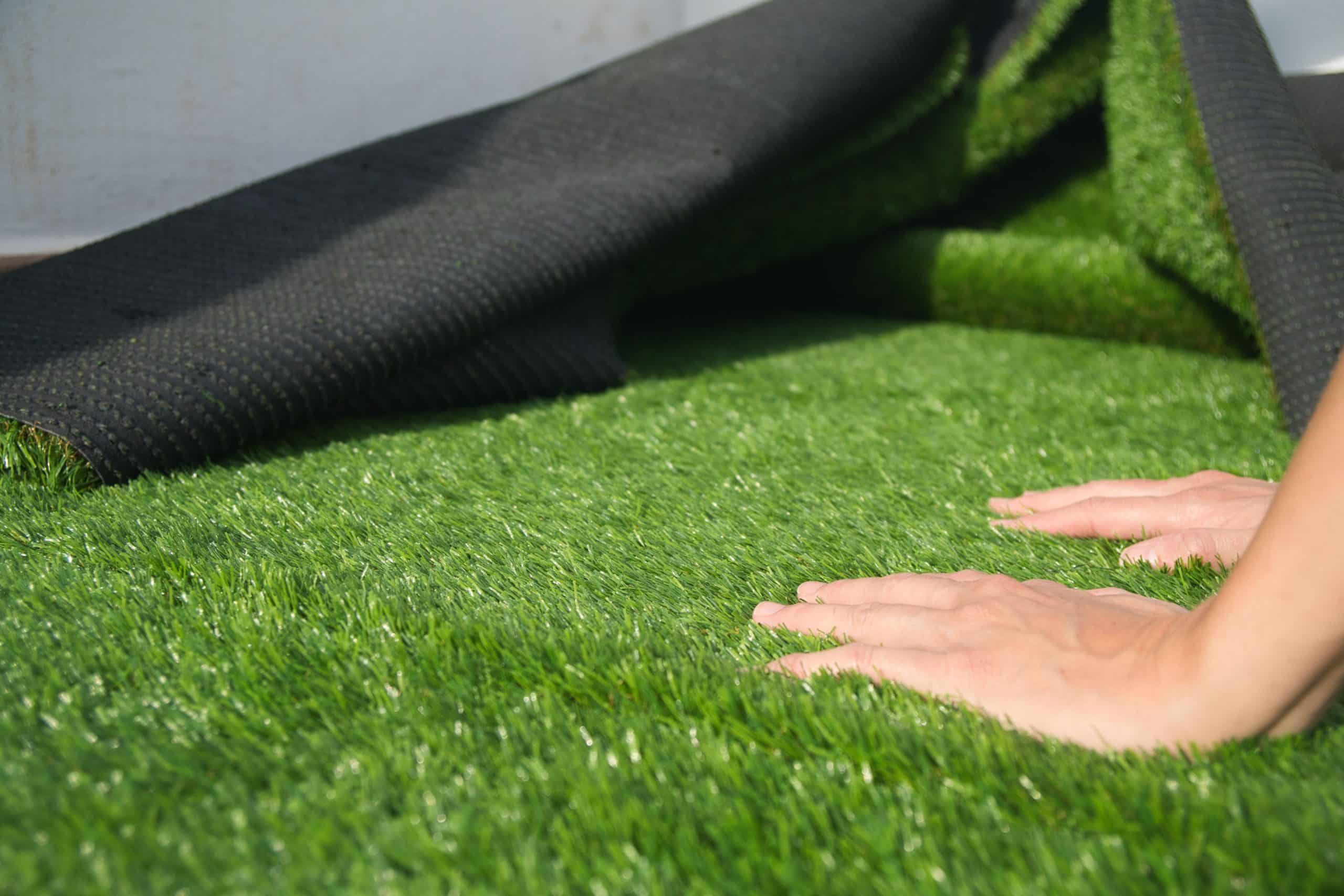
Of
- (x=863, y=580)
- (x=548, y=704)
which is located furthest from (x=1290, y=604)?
(x=548, y=704)

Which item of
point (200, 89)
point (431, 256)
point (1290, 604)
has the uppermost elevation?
point (200, 89)

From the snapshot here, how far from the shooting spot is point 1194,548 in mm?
1086

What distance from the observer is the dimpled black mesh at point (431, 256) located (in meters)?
1.43

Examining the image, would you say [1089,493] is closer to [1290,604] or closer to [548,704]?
[1290,604]

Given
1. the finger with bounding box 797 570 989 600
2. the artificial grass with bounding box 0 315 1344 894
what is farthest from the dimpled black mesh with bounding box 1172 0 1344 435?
the finger with bounding box 797 570 989 600

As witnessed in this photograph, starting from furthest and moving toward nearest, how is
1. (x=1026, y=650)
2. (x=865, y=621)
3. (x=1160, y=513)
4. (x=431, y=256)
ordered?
1. (x=431, y=256)
2. (x=1160, y=513)
3. (x=865, y=621)
4. (x=1026, y=650)

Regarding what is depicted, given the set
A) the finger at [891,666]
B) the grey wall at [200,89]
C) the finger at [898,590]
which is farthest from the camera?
the grey wall at [200,89]

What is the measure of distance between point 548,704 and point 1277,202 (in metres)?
1.69

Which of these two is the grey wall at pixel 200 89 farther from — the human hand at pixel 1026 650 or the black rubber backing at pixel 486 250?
the human hand at pixel 1026 650

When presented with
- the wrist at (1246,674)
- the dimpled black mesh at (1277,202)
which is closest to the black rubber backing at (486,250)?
the dimpled black mesh at (1277,202)

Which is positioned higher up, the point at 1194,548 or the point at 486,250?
the point at 486,250

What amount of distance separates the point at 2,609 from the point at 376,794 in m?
0.53

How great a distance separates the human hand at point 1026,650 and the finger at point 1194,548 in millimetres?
185

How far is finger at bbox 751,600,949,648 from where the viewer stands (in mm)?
860
